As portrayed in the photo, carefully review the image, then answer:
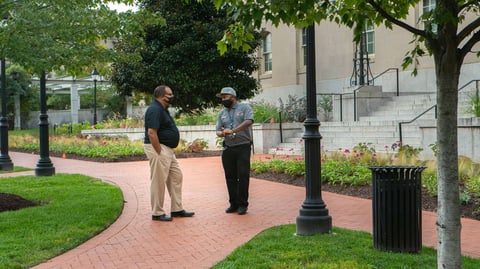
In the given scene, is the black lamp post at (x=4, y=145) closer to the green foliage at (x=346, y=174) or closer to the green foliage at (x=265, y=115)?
the green foliage at (x=265, y=115)

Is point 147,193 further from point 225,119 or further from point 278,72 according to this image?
point 278,72

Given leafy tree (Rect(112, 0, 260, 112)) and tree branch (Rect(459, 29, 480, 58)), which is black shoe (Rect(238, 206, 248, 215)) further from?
leafy tree (Rect(112, 0, 260, 112))

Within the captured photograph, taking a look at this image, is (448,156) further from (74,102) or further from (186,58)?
(74,102)

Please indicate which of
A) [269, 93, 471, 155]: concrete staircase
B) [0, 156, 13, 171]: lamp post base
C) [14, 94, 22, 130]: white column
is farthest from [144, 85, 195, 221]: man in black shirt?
[14, 94, 22, 130]: white column

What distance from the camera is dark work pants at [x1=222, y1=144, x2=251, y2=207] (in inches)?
341

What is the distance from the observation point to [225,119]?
8664 millimetres

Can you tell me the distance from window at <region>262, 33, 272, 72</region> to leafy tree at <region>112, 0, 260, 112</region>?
7.74 m

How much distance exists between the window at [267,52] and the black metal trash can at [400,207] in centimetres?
2481

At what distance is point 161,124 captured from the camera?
8430 mm

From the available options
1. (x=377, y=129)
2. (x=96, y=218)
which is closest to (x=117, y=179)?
(x=96, y=218)

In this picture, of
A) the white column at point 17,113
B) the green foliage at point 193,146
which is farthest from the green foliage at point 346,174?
the white column at point 17,113

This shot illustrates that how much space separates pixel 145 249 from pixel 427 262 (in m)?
3.15

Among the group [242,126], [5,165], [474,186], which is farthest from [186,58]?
[474,186]

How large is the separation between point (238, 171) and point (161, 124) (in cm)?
139
